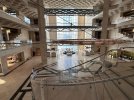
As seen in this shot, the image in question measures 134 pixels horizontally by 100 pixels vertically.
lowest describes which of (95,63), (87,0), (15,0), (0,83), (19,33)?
(0,83)

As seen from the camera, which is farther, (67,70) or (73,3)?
(73,3)

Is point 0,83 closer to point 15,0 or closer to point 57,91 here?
point 57,91

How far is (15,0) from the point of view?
1212 centimetres

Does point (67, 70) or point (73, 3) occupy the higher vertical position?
point (73, 3)

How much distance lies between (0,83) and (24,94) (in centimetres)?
346

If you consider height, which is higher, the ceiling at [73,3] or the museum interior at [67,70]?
the ceiling at [73,3]

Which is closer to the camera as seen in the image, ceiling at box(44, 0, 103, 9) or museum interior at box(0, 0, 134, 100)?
museum interior at box(0, 0, 134, 100)

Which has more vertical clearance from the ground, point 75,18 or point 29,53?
point 75,18

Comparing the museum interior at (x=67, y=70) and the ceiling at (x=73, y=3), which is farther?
the ceiling at (x=73, y=3)

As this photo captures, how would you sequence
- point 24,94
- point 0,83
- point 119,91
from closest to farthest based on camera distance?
point 119,91 → point 24,94 → point 0,83

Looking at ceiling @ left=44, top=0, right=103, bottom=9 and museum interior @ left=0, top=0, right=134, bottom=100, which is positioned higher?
ceiling @ left=44, top=0, right=103, bottom=9

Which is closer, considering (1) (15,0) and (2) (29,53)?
(1) (15,0)

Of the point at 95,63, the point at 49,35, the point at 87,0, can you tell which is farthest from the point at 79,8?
the point at 95,63

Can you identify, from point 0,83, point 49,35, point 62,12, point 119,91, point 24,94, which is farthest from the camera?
point 49,35
